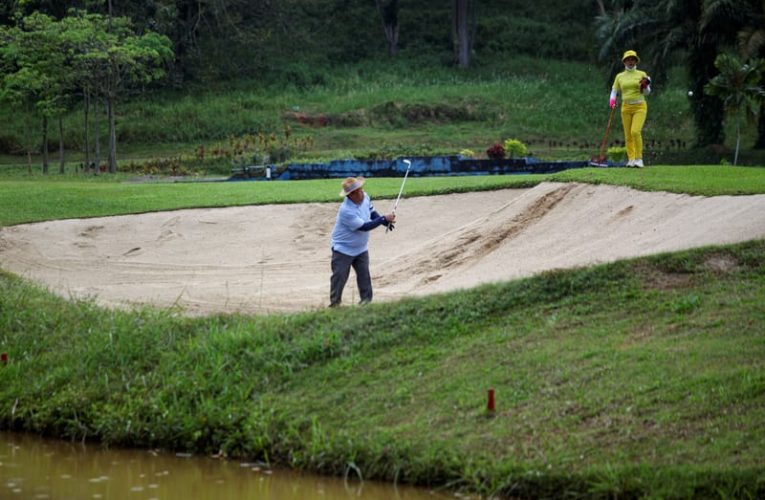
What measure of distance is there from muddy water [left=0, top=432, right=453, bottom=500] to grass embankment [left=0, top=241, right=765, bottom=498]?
7.4 inches

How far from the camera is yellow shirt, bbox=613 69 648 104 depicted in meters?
22.5

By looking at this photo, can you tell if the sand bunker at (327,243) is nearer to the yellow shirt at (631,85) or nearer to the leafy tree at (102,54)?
the yellow shirt at (631,85)

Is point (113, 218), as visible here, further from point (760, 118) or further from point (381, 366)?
point (760, 118)

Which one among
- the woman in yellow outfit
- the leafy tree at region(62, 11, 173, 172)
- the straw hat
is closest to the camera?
the straw hat

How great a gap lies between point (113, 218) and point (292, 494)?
1591 cm

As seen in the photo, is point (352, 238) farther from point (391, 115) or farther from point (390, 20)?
point (390, 20)

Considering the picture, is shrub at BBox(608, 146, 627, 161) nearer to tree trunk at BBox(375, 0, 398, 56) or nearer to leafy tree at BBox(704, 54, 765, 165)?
leafy tree at BBox(704, 54, 765, 165)

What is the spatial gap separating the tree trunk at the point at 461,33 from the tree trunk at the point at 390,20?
119 inches

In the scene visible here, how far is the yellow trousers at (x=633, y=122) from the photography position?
74.5 feet

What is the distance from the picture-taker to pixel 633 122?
2281 cm

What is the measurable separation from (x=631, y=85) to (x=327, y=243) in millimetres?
6172

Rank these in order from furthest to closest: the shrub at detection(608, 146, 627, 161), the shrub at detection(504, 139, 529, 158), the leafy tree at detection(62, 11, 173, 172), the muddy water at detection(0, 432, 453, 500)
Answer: the leafy tree at detection(62, 11, 173, 172), the shrub at detection(504, 139, 529, 158), the shrub at detection(608, 146, 627, 161), the muddy water at detection(0, 432, 453, 500)

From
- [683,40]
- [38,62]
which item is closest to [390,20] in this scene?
[683,40]

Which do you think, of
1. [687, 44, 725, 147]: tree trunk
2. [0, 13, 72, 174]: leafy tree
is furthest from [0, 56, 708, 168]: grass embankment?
[0, 13, 72, 174]: leafy tree
